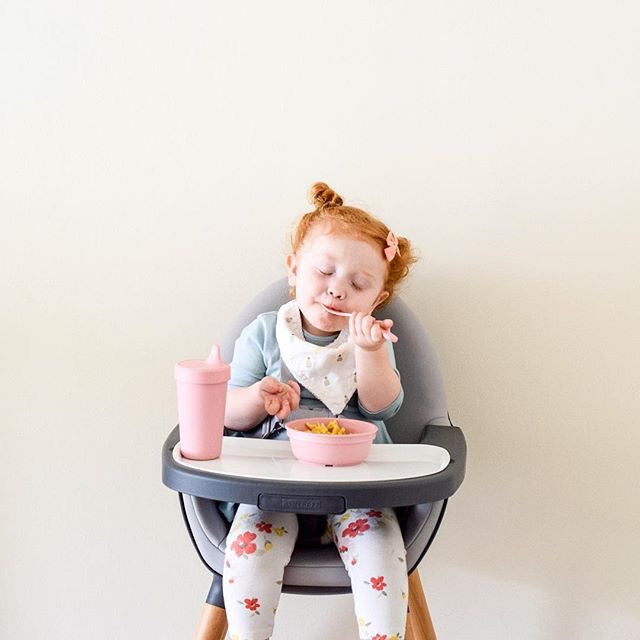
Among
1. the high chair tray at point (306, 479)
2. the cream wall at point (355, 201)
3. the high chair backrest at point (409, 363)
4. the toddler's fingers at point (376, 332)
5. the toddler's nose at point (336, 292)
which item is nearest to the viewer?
the high chair tray at point (306, 479)

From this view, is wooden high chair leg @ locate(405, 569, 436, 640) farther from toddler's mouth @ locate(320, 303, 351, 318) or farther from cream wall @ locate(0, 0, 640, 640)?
toddler's mouth @ locate(320, 303, 351, 318)

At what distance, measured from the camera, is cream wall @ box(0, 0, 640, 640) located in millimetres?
1526

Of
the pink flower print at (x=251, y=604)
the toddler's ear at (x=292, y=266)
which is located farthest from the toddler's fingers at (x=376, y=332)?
the pink flower print at (x=251, y=604)

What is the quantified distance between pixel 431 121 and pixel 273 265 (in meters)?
0.37

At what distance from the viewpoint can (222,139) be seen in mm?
1546

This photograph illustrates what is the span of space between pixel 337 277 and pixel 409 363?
0.21m

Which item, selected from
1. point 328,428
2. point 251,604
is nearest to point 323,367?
point 328,428

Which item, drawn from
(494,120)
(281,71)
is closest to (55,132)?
(281,71)

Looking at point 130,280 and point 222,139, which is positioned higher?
point 222,139

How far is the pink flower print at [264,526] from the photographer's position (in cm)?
119

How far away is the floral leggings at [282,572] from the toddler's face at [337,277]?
1.00 ft

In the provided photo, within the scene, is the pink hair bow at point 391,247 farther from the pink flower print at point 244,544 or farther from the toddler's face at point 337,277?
the pink flower print at point 244,544

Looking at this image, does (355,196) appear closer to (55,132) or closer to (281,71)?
(281,71)

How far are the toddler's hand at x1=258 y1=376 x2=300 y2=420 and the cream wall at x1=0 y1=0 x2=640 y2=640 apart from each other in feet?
1.09
